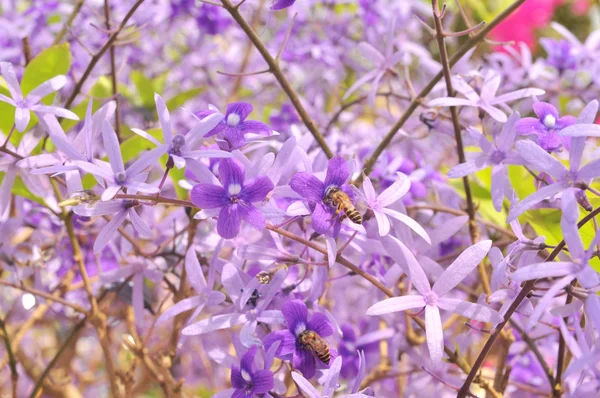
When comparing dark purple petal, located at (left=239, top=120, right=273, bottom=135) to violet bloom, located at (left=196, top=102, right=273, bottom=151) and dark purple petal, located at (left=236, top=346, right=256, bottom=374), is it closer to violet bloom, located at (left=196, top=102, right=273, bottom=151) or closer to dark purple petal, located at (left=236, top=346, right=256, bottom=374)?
violet bloom, located at (left=196, top=102, right=273, bottom=151)

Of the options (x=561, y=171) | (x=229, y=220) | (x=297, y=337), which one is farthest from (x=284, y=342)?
(x=561, y=171)

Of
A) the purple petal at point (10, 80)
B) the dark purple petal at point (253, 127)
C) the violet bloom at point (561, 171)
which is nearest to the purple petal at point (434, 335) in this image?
the violet bloom at point (561, 171)

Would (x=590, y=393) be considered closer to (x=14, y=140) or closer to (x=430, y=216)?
(x=430, y=216)

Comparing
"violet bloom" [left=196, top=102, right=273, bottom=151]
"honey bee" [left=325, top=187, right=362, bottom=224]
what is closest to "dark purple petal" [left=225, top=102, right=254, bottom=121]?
"violet bloom" [left=196, top=102, right=273, bottom=151]

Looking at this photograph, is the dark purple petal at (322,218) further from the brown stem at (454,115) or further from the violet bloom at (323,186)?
the brown stem at (454,115)

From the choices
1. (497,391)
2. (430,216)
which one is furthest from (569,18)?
(497,391)
